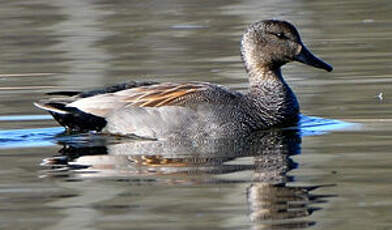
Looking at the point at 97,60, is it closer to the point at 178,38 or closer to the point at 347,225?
the point at 178,38

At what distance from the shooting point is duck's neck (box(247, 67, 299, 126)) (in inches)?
415

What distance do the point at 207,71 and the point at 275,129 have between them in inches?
115

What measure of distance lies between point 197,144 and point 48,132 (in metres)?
1.48

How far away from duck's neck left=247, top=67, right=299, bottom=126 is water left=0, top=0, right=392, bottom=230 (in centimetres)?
32

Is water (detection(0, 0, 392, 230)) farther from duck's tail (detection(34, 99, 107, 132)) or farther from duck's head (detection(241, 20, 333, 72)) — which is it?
duck's head (detection(241, 20, 333, 72))

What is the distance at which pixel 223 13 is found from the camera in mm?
18453

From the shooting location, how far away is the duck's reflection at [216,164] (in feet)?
22.8

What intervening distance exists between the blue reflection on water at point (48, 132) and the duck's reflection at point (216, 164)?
14cm

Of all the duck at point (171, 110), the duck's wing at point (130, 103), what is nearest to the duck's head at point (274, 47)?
the duck at point (171, 110)

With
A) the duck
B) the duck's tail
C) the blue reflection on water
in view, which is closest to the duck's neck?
the duck

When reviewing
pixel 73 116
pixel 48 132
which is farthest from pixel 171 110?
pixel 48 132

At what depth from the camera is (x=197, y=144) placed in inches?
373

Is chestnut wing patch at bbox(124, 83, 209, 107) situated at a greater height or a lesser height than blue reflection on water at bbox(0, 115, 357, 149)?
greater

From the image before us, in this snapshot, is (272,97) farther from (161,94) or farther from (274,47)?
(161,94)
